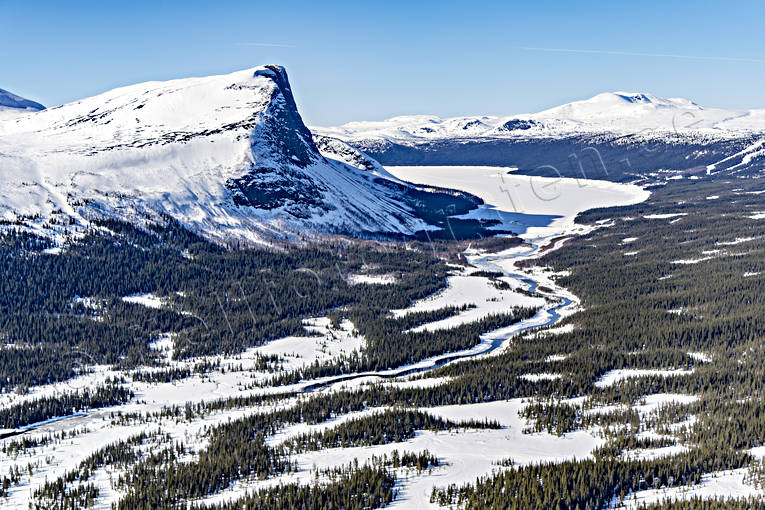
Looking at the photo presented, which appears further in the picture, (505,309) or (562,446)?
(505,309)

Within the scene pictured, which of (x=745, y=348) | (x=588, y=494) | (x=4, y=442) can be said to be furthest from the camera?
(x=745, y=348)

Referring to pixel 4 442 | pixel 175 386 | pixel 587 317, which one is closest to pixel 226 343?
pixel 175 386

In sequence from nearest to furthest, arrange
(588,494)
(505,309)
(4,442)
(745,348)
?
(588,494), (4,442), (745,348), (505,309)

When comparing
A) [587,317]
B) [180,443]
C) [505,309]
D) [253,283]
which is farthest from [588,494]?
[253,283]

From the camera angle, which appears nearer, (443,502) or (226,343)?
(443,502)

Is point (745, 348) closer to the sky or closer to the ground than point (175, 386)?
closer to the sky

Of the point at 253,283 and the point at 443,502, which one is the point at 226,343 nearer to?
the point at 253,283

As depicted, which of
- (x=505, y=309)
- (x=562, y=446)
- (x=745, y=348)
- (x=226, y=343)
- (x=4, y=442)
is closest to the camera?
(x=562, y=446)

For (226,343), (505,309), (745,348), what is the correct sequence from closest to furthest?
(745,348), (226,343), (505,309)

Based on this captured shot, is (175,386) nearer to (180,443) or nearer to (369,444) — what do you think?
(180,443)
